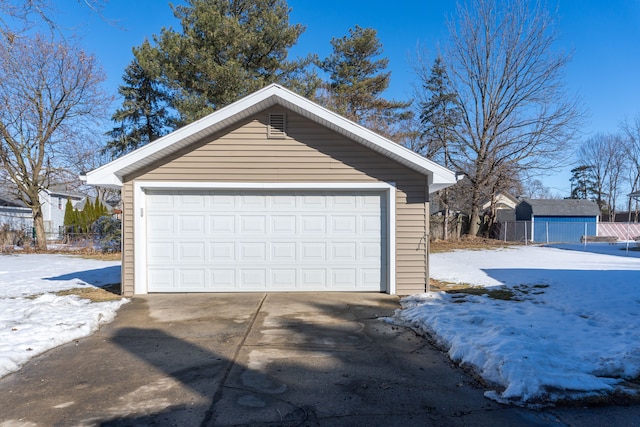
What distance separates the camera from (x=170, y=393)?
3504mm

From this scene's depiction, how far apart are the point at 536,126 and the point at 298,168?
20.0 meters

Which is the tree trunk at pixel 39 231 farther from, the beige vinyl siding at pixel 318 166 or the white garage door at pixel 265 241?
the beige vinyl siding at pixel 318 166

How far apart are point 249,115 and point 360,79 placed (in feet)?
62.0

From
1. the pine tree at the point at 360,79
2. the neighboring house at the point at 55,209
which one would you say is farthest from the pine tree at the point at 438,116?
the neighboring house at the point at 55,209

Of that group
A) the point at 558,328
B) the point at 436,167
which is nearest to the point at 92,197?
the point at 436,167

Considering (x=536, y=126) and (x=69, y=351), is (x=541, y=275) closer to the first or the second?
(x=69, y=351)

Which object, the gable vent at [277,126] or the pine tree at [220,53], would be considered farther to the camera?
the pine tree at [220,53]

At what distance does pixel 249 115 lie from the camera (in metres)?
7.74

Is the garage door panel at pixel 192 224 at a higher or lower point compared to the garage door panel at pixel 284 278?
higher

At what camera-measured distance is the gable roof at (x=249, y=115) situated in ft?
23.8

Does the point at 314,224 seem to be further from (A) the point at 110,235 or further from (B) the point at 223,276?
(A) the point at 110,235

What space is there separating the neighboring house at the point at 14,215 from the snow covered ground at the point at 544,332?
2797 cm

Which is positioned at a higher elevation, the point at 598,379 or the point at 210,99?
the point at 210,99

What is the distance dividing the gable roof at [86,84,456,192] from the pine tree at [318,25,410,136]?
16.4 metres
